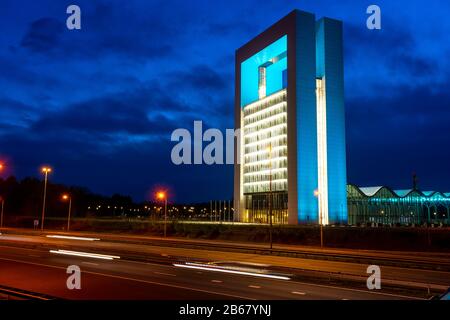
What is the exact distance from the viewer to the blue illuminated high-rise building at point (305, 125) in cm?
9281

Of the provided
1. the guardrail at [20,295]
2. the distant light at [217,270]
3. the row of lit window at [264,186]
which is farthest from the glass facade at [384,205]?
the guardrail at [20,295]

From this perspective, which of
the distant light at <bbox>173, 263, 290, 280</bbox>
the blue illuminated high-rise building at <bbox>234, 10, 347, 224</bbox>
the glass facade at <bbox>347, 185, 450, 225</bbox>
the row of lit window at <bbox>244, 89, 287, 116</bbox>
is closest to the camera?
the distant light at <bbox>173, 263, 290, 280</bbox>

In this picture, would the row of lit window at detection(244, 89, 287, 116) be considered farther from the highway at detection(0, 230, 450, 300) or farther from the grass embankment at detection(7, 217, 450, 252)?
the highway at detection(0, 230, 450, 300)

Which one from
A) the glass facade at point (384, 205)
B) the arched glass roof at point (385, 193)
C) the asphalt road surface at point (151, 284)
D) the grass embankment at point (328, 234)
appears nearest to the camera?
the asphalt road surface at point (151, 284)

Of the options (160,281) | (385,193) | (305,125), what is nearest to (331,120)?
(305,125)

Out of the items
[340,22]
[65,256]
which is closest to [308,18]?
[340,22]

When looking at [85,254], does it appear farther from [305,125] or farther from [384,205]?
[384,205]

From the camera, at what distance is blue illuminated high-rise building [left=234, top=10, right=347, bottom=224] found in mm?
92812

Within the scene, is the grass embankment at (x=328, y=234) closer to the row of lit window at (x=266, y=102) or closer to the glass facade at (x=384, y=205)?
the row of lit window at (x=266, y=102)

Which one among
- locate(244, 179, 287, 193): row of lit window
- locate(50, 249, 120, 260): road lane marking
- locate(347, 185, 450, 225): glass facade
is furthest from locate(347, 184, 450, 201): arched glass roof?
locate(50, 249, 120, 260): road lane marking

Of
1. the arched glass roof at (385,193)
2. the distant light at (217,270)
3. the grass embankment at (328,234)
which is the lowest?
the distant light at (217,270)

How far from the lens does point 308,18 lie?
9700 centimetres

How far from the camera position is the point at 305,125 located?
94312 mm
